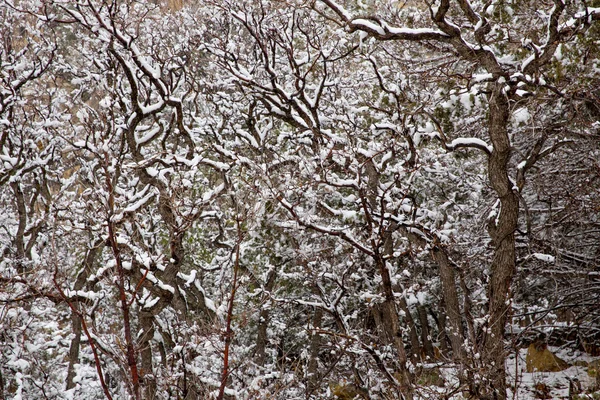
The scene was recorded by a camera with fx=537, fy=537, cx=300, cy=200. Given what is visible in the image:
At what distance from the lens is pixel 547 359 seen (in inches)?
436

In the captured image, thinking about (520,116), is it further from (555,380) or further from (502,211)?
(555,380)

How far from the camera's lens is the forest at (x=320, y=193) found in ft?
19.1

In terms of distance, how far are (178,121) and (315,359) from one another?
228 inches

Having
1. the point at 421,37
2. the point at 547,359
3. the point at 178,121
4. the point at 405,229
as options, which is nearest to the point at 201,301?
the point at 178,121

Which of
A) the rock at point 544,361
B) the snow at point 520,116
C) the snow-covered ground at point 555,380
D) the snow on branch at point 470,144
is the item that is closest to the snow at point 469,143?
the snow on branch at point 470,144

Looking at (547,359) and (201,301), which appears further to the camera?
(547,359)

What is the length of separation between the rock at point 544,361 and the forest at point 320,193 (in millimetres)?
57

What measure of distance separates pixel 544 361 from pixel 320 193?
6.03 meters

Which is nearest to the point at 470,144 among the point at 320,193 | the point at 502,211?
the point at 502,211

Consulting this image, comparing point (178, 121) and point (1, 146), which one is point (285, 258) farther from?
point (1, 146)

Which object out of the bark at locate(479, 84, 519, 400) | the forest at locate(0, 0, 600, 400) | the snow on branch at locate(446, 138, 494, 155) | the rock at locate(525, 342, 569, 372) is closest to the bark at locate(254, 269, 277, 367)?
the forest at locate(0, 0, 600, 400)

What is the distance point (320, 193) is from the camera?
938 cm

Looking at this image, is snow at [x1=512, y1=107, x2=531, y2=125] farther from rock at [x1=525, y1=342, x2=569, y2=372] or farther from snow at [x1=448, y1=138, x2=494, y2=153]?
rock at [x1=525, y1=342, x2=569, y2=372]

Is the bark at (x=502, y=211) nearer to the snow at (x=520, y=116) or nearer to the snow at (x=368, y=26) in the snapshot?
the snow at (x=520, y=116)
